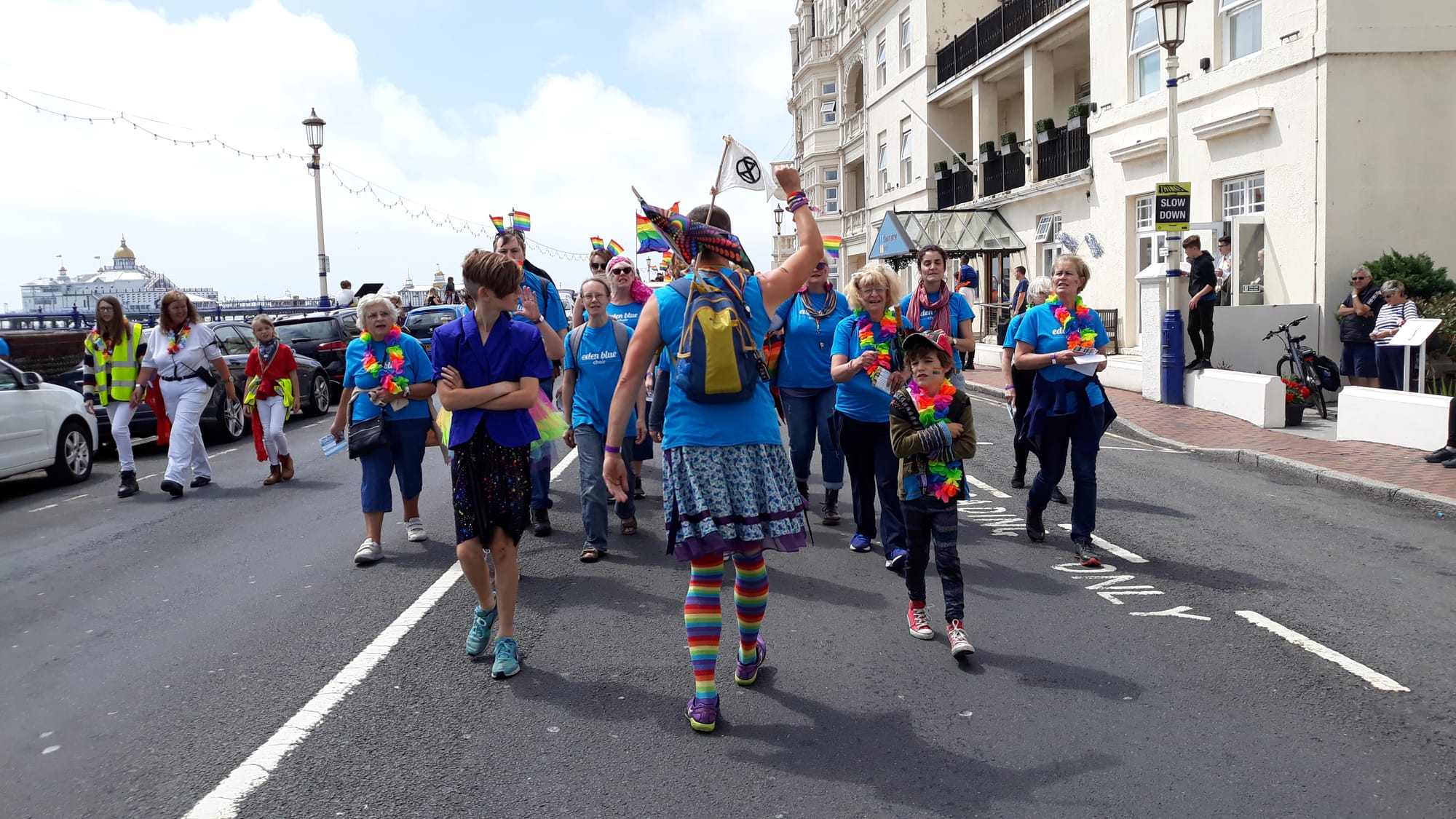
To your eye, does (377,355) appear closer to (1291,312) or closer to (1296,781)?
(1296,781)

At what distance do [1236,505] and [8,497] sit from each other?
11597 mm

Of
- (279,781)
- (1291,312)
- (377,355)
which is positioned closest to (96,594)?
(377,355)

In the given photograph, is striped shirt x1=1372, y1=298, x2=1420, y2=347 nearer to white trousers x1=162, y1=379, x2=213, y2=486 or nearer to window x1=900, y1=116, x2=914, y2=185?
white trousers x1=162, y1=379, x2=213, y2=486

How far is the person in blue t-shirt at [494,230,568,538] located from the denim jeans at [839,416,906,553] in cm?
193

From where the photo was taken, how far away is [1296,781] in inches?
139

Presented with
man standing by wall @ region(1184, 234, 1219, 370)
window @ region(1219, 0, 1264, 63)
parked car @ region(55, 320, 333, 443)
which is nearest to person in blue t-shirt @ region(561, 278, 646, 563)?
parked car @ region(55, 320, 333, 443)

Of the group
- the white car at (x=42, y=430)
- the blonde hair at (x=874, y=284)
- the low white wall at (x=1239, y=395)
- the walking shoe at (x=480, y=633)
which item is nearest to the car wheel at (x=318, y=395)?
the white car at (x=42, y=430)

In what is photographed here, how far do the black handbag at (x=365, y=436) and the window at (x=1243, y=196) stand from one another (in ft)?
50.2

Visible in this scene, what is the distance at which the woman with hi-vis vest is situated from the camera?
10.2m

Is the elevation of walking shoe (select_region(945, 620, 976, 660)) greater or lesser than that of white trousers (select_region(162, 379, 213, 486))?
lesser

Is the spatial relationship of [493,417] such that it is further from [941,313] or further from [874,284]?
[941,313]

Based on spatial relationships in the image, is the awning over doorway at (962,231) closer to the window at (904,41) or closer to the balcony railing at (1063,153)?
the balcony railing at (1063,153)

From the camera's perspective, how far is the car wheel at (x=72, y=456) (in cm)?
1109

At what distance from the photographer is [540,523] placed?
25.8ft
